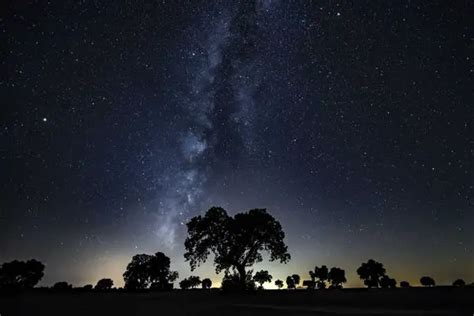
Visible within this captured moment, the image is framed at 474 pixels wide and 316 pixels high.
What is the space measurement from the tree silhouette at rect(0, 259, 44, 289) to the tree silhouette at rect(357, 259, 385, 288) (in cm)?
7978

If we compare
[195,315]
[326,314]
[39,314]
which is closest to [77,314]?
[39,314]

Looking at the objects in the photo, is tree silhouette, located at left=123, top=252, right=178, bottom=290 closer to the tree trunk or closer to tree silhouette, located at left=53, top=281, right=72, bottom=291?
tree silhouette, located at left=53, top=281, right=72, bottom=291

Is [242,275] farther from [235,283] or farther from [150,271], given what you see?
[150,271]

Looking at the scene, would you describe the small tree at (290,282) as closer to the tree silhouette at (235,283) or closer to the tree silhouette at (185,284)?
the tree silhouette at (185,284)

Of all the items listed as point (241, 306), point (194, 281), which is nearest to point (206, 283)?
point (194, 281)

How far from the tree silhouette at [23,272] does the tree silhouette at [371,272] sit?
262 feet

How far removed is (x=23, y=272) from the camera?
3381 inches

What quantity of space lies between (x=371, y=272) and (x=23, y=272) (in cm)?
8546

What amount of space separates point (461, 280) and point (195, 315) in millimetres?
80163

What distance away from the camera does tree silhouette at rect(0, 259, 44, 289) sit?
83.8 meters

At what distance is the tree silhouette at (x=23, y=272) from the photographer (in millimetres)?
83812

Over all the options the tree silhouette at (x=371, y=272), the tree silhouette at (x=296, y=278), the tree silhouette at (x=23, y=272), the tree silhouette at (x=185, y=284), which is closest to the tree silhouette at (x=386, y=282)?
the tree silhouette at (x=371, y=272)

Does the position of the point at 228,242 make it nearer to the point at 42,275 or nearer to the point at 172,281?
the point at 172,281

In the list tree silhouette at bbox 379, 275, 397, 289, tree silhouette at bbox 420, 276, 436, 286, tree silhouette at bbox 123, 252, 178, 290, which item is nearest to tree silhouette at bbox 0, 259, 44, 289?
tree silhouette at bbox 123, 252, 178, 290
